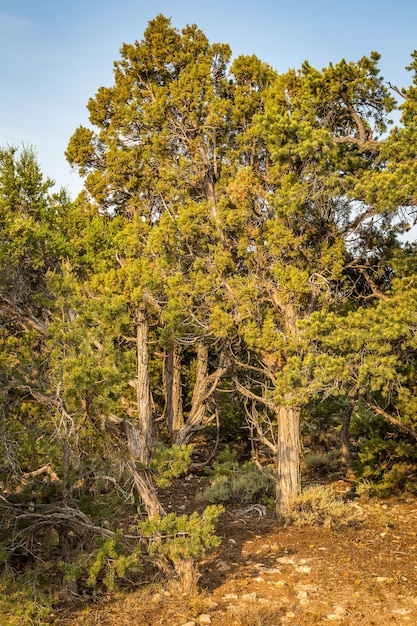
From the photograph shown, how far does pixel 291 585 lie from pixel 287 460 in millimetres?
3452

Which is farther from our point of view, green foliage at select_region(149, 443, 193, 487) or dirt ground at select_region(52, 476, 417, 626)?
green foliage at select_region(149, 443, 193, 487)

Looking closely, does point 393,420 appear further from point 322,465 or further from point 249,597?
point 249,597

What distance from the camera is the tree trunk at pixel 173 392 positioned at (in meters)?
15.9

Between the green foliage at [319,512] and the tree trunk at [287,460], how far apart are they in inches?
8.0

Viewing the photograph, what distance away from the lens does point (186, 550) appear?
628 cm

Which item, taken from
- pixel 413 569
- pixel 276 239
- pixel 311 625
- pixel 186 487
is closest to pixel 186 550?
pixel 311 625

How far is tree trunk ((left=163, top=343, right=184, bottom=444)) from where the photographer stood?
52.2 feet

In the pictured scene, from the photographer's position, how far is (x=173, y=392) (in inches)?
639

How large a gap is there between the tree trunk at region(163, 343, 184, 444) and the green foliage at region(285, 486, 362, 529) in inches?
239

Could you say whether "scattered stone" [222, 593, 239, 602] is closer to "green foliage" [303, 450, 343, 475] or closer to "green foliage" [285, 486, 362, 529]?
"green foliage" [285, 486, 362, 529]

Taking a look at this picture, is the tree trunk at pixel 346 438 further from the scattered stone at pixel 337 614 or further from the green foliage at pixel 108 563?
the green foliage at pixel 108 563

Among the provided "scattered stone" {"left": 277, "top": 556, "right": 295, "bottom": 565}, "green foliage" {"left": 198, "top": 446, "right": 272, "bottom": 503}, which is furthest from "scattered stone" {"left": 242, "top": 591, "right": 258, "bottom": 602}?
"green foliage" {"left": 198, "top": 446, "right": 272, "bottom": 503}

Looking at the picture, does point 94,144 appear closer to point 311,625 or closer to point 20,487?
point 20,487

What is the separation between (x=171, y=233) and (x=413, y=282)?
4328 millimetres
